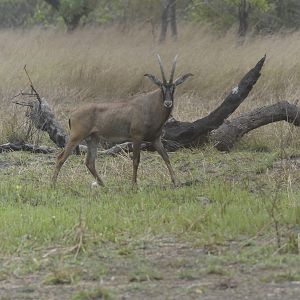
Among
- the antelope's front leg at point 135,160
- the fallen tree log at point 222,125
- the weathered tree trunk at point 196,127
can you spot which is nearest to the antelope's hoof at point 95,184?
the antelope's front leg at point 135,160

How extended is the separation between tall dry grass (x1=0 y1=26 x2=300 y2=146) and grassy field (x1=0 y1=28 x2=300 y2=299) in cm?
16

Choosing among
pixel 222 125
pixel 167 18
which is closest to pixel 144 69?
pixel 222 125

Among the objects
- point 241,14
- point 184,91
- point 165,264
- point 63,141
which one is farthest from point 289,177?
point 241,14

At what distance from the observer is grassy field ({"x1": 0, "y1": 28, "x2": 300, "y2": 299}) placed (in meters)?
5.95

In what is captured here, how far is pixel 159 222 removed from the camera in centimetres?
778

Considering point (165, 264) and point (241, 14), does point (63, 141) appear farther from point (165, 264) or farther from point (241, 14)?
point (241, 14)

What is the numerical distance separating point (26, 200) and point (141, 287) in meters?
3.63

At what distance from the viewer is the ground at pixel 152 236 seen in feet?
19.3

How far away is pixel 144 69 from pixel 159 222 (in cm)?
1192

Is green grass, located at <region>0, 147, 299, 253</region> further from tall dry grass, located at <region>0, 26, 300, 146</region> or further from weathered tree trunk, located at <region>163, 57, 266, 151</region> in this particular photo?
tall dry grass, located at <region>0, 26, 300, 146</region>

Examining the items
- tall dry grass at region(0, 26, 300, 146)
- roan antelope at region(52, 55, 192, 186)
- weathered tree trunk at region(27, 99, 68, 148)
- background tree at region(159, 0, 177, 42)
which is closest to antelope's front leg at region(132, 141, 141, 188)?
roan antelope at region(52, 55, 192, 186)

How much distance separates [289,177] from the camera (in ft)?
30.3

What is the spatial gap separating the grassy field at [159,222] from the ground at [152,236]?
0.04 feet

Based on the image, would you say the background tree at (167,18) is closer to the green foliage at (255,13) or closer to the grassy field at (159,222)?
the green foliage at (255,13)
